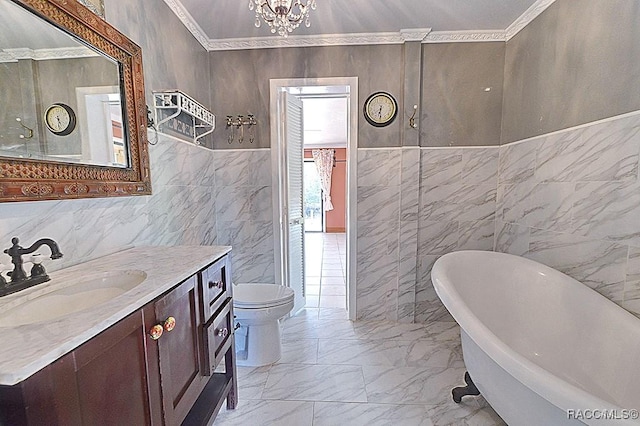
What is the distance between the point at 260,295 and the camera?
85.2 inches

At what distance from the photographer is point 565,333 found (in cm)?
162

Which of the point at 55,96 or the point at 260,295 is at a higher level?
the point at 55,96

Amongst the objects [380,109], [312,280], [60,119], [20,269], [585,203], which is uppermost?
[380,109]

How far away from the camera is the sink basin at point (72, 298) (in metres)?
0.87

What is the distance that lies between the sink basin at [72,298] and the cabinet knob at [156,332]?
9.4 inches

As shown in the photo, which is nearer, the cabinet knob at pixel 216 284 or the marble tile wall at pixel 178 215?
the marble tile wall at pixel 178 215

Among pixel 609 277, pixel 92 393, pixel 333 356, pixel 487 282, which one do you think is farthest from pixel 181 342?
pixel 609 277

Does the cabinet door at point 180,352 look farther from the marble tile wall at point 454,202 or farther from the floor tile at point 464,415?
the marble tile wall at point 454,202

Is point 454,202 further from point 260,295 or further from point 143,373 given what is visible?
point 143,373

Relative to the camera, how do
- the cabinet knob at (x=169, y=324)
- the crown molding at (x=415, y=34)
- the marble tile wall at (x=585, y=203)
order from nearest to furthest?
the cabinet knob at (x=169, y=324)
the marble tile wall at (x=585, y=203)
the crown molding at (x=415, y=34)

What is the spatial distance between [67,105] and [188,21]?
4.39 feet

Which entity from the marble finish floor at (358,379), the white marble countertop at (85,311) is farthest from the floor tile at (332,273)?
the white marble countertop at (85,311)

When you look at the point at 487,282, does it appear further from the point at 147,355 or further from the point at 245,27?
the point at 245,27

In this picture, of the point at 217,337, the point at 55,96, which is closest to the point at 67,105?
the point at 55,96
